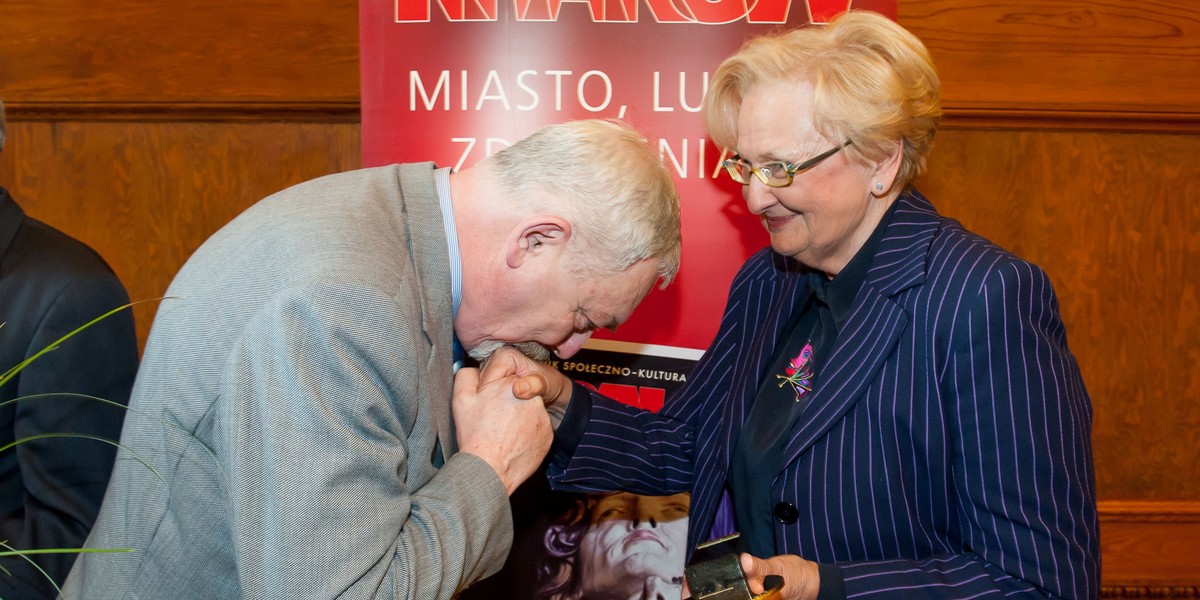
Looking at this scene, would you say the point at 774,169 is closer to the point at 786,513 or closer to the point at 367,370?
the point at 786,513

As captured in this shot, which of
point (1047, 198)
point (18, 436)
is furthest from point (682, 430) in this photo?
point (1047, 198)

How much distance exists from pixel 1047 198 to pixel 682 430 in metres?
1.50

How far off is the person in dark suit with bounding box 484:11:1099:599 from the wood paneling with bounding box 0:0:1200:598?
4.18ft

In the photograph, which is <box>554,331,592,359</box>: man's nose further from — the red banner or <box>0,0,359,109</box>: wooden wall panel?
<box>0,0,359,109</box>: wooden wall panel

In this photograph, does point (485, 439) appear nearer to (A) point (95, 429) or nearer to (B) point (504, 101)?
(A) point (95, 429)

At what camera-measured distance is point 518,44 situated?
221 centimetres

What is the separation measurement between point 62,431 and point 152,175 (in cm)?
160

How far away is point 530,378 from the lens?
1.53m

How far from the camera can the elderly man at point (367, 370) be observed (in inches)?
42.7

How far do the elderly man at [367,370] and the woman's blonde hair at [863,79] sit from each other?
12.3 inches

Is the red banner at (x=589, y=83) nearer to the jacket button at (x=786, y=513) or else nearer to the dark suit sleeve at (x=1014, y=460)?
the jacket button at (x=786, y=513)

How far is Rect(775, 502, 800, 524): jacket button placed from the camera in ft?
5.04

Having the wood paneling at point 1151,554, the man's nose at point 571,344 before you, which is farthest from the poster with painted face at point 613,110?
the wood paneling at point 1151,554

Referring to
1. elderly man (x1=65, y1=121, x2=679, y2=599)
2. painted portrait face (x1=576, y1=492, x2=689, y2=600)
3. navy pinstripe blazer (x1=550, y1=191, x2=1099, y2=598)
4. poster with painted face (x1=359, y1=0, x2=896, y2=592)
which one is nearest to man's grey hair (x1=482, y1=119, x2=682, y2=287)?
elderly man (x1=65, y1=121, x2=679, y2=599)
